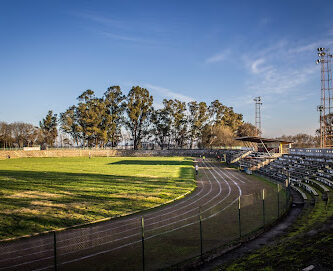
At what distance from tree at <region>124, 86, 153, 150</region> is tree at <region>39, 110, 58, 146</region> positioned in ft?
98.0

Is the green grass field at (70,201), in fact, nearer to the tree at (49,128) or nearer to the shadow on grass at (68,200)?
the shadow on grass at (68,200)

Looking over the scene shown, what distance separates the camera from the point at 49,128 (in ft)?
328

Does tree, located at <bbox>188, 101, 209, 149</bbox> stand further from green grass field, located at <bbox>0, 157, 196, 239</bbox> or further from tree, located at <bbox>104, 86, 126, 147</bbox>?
green grass field, located at <bbox>0, 157, 196, 239</bbox>

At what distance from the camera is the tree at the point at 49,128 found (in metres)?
99.4

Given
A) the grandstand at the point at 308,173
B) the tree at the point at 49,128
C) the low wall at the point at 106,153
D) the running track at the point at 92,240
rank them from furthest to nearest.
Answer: the tree at the point at 49,128, the low wall at the point at 106,153, the grandstand at the point at 308,173, the running track at the point at 92,240

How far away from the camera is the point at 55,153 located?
81250mm

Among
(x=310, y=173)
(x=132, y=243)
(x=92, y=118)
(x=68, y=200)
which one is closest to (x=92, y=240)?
(x=132, y=243)

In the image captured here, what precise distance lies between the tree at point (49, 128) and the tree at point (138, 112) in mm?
29876

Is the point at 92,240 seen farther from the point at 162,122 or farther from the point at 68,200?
the point at 162,122

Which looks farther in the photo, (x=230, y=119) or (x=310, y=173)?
(x=230, y=119)

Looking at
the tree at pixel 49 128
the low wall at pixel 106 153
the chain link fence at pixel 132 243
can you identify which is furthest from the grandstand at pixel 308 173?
the tree at pixel 49 128

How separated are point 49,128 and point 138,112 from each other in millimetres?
36845

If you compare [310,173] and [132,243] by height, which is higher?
[310,173]

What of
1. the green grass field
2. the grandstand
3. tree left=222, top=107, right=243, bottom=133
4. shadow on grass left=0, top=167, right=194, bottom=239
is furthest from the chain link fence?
tree left=222, top=107, right=243, bottom=133
